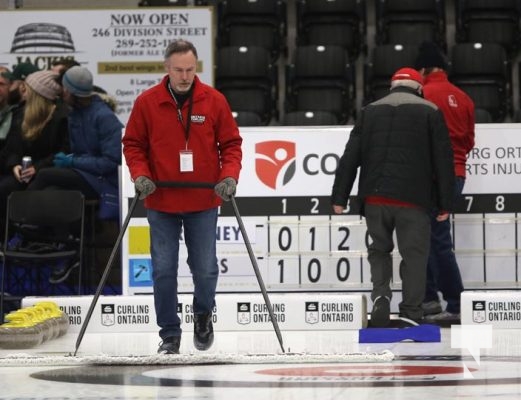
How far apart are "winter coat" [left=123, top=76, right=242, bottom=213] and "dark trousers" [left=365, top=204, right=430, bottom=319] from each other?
176cm

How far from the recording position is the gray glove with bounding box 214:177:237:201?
719 centimetres

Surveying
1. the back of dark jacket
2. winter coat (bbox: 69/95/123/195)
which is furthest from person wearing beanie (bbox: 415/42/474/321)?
winter coat (bbox: 69/95/123/195)

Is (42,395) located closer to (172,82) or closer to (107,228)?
(172,82)

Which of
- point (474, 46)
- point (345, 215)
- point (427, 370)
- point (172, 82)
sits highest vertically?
point (474, 46)

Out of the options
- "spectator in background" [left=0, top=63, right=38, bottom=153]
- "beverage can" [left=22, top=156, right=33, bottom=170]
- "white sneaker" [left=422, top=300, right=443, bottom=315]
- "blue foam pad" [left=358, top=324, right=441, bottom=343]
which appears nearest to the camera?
"blue foam pad" [left=358, top=324, right=441, bottom=343]

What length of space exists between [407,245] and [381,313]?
18.5 inches

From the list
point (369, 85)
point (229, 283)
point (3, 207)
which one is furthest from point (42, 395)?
point (369, 85)

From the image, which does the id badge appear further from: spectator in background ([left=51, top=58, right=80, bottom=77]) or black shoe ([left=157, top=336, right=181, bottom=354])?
spectator in background ([left=51, top=58, right=80, bottom=77])

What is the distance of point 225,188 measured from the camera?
719cm

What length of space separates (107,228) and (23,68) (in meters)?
1.67

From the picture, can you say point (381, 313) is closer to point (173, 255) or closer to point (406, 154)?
point (406, 154)

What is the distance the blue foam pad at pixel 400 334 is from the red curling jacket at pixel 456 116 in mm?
1611

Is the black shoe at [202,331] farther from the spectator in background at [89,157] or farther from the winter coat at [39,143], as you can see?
the winter coat at [39,143]

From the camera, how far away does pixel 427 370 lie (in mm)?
6707
